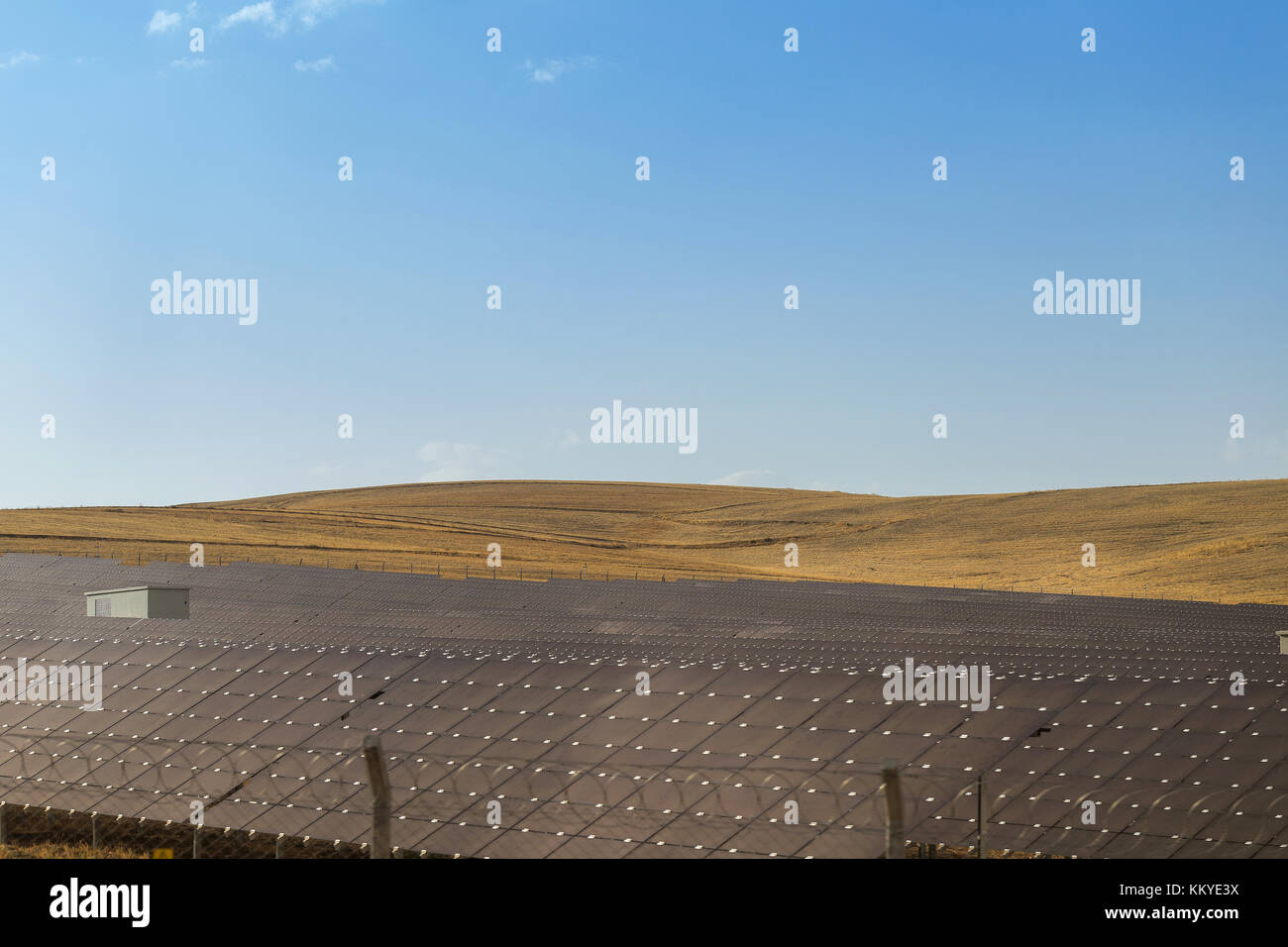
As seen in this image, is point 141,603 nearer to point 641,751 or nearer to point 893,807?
point 641,751

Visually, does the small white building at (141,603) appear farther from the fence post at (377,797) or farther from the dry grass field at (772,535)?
the fence post at (377,797)

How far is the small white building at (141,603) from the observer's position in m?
55.5

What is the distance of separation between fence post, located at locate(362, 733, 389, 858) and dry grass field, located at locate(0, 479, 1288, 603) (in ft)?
273

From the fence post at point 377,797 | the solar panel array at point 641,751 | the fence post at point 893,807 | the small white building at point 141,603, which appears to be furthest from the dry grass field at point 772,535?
the fence post at point 893,807

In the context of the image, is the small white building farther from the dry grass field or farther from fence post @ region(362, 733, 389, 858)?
fence post @ region(362, 733, 389, 858)

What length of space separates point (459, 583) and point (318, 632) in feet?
75.3

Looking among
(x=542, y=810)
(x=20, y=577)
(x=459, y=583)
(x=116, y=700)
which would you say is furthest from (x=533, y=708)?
(x=20, y=577)

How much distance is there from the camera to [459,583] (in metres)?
71.5

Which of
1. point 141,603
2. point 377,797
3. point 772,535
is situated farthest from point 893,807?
point 772,535

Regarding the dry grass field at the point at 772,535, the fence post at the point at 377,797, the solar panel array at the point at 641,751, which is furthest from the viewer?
the dry grass field at the point at 772,535

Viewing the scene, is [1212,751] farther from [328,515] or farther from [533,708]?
[328,515]

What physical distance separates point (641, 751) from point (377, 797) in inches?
399

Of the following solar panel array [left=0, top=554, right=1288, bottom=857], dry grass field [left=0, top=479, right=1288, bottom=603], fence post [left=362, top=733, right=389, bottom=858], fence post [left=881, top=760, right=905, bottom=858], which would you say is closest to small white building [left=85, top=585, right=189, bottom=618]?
solar panel array [left=0, top=554, right=1288, bottom=857]

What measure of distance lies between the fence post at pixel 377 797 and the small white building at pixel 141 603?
4581 centimetres
